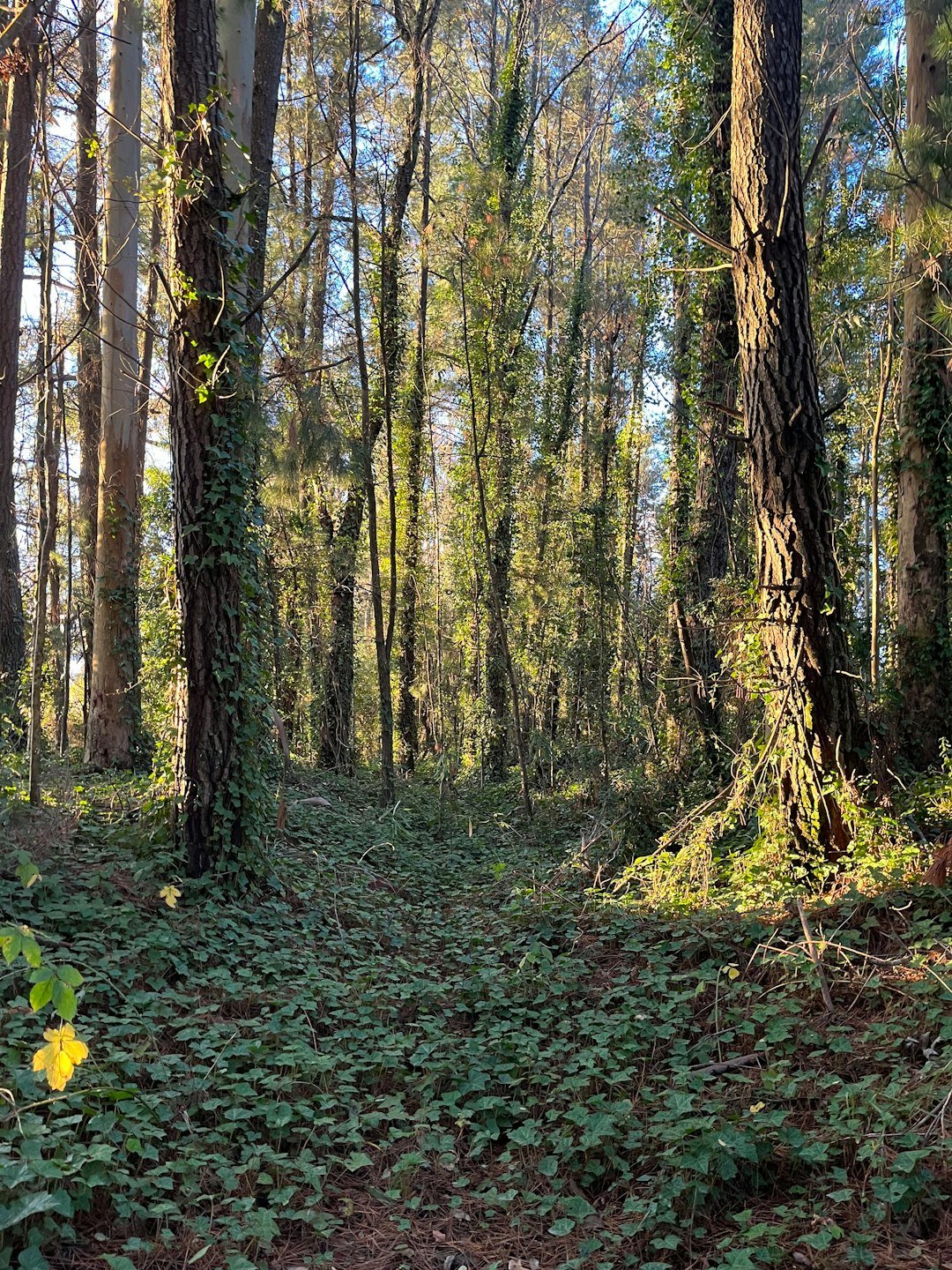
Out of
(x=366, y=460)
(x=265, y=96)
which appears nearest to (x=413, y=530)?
(x=366, y=460)

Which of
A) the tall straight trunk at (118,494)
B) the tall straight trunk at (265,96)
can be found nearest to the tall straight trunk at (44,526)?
the tall straight trunk at (118,494)

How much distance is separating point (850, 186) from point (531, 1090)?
14.9 m

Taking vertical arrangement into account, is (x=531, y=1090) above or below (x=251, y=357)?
below

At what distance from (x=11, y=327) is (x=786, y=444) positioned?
8223 millimetres

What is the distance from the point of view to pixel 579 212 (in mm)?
21719

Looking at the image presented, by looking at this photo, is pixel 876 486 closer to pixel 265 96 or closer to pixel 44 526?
pixel 265 96

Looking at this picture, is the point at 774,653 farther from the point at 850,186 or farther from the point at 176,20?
the point at 850,186

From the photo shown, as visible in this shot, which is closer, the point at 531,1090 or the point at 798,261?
the point at 531,1090

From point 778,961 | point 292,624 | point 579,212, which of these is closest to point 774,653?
point 778,961

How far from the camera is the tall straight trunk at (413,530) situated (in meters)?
15.9

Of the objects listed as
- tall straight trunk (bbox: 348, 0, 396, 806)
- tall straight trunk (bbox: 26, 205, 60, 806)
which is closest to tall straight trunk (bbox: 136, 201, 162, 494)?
tall straight trunk (bbox: 26, 205, 60, 806)

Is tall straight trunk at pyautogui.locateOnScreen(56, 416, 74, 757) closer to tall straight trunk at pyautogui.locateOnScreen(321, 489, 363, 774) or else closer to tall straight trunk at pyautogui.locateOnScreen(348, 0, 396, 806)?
tall straight trunk at pyautogui.locateOnScreen(348, 0, 396, 806)

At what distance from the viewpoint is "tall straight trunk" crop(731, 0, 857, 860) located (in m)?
5.24

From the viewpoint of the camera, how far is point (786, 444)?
541 cm
